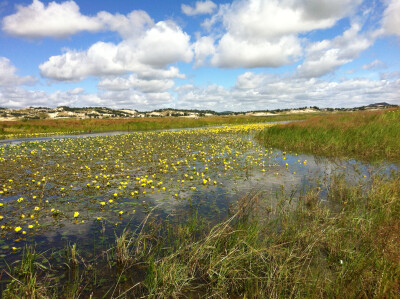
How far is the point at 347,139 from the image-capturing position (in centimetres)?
1628

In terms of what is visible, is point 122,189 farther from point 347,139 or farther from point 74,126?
point 74,126

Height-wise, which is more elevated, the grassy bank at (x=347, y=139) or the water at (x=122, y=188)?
the grassy bank at (x=347, y=139)

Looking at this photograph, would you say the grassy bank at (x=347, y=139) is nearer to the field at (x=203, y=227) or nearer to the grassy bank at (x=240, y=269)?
the field at (x=203, y=227)

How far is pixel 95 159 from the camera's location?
1502 cm

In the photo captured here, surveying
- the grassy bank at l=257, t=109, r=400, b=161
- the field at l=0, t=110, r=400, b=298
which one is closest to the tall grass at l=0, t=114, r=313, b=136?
the field at l=0, t=110, r=400, b=298

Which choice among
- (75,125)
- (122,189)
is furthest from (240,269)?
(75,125)

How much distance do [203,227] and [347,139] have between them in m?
15.2

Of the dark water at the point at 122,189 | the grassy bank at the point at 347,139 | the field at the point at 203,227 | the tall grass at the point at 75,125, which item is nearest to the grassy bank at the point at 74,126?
the tall grass at the point at 75,125

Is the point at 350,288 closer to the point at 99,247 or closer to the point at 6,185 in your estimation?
the point at 99,247

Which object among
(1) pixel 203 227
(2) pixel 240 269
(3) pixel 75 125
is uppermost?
(3) pixel 75 125

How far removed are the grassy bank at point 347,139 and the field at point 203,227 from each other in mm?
161

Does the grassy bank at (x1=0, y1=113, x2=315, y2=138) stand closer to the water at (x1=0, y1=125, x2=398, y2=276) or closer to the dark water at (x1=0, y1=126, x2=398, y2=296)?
the dark water at (x1=0, y1=126, x2=398, y2=296)

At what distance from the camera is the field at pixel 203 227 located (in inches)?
145

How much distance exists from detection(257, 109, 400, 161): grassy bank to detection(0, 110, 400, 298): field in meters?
0.16
